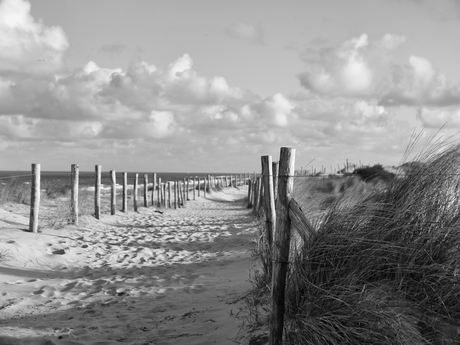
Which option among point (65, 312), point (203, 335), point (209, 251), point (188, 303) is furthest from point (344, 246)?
point (209, 251)

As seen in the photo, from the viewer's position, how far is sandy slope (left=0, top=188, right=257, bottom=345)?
15.0 feet

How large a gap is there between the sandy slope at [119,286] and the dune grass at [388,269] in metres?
1.16

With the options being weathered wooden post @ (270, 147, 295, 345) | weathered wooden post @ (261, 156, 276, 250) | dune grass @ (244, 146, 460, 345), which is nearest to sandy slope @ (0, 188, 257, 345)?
weathered wooden post @ (270, 147, 295, 345)

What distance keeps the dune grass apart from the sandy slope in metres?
A: 1.16

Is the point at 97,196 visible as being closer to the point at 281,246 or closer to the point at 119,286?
the point at 119,286

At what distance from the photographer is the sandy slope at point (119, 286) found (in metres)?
4.57

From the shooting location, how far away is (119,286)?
262 inches

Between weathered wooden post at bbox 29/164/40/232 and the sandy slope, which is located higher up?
weathered wooden post at bbox 29/164/40/232

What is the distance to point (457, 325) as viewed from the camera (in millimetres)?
2883

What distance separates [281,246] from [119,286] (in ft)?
13.1

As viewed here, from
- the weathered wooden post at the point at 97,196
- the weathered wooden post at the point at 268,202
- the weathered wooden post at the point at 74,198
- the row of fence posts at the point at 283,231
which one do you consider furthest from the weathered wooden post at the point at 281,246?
the weathered wooden post at the point at 97,196

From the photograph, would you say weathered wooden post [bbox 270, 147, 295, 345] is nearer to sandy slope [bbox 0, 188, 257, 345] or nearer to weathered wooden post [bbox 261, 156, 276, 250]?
sandy slope [bbox 0, 188, 257, 345]

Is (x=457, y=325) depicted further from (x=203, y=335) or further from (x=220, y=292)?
(x=220, y=292)

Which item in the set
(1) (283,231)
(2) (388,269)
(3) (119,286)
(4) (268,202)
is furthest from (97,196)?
(2) (388,269)
